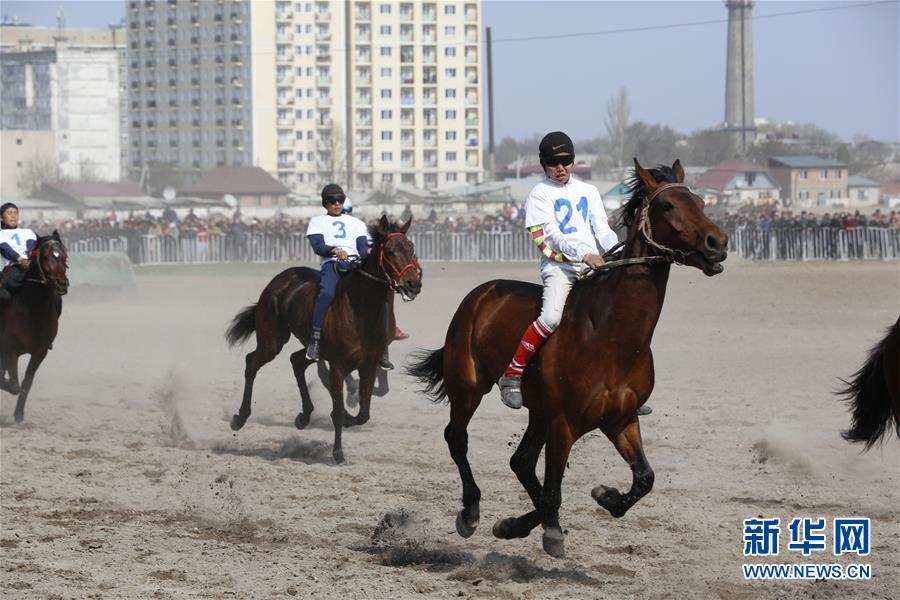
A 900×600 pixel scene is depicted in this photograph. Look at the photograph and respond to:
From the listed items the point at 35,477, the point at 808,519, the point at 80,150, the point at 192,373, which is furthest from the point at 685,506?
the point at 80,150

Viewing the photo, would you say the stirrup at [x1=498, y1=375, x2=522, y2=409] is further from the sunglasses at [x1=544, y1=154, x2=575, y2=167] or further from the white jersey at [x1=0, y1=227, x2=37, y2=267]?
the white jersey at [x1=0, y1=227, x2=37, y2=267]

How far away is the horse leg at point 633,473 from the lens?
7922 mm

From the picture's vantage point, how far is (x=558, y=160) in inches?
332

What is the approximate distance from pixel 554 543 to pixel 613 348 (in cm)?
134

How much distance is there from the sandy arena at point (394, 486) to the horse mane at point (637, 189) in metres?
2.29

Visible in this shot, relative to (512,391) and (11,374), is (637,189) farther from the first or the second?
(11,374)

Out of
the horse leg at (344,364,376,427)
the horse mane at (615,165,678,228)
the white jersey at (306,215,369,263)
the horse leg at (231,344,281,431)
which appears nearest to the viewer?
the horse mane at (615,165,678,228)

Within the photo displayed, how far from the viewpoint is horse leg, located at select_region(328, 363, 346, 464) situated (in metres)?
12.5

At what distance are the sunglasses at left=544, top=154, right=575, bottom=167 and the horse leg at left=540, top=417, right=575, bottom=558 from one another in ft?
5.74

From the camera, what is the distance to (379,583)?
7.96 m

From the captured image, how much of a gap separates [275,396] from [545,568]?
379 inches

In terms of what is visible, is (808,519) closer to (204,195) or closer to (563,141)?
(563,141)

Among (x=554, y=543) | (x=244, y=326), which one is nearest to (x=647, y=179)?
(x=554, y=543)

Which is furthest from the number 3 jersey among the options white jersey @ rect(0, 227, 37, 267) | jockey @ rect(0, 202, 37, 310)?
white jersey @ rect(0, 227, 37, 267)
